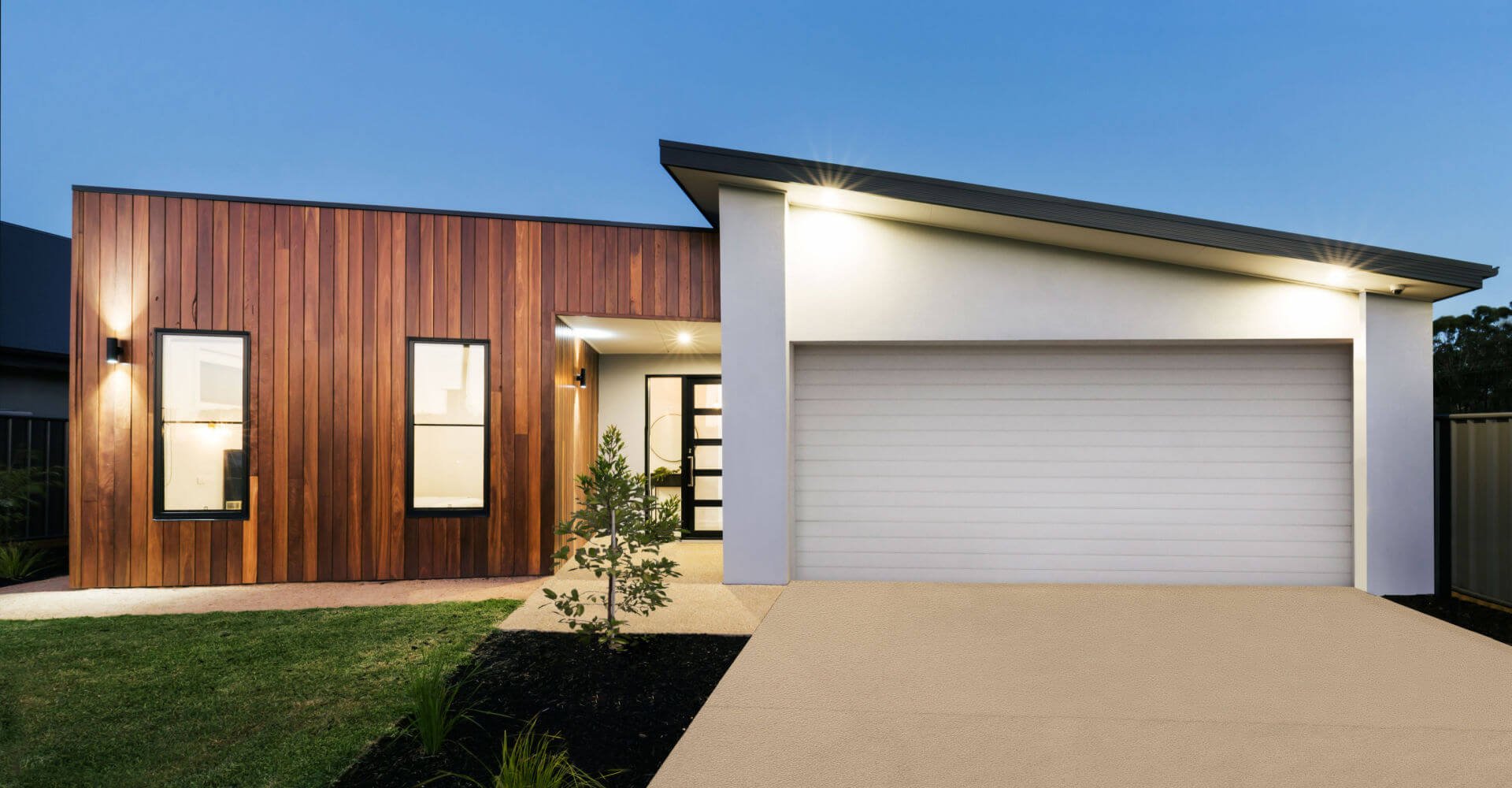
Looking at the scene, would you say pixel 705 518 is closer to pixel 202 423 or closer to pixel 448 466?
pixel 448 466

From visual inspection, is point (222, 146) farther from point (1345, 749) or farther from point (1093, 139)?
point (1345, 749)

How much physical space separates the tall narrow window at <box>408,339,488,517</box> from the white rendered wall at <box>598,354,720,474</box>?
8.34ft

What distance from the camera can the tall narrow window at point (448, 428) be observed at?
6098 mm

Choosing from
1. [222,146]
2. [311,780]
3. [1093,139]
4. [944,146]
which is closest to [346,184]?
[222,146]

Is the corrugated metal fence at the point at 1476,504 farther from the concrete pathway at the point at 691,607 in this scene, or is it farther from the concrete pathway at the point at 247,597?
the concrete pathway at the point at 247,597

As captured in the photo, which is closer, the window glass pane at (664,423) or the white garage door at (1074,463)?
the white garage door at (1074,463)

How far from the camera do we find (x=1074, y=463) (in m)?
5.84

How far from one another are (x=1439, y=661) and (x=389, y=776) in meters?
5.39

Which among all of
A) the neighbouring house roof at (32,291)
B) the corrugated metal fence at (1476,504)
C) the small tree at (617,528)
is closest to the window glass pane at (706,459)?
the small tree at (617,528)

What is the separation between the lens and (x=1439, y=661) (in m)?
3.90

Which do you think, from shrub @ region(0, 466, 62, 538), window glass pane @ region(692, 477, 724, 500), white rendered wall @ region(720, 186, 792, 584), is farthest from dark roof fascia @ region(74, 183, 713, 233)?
window glass pane @ region(692, 477, 724, 500)

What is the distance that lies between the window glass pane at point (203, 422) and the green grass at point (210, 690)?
129cm

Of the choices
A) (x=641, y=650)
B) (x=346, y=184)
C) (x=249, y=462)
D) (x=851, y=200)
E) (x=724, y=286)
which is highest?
(x=346, y=184)

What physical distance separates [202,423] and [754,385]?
480 cm
